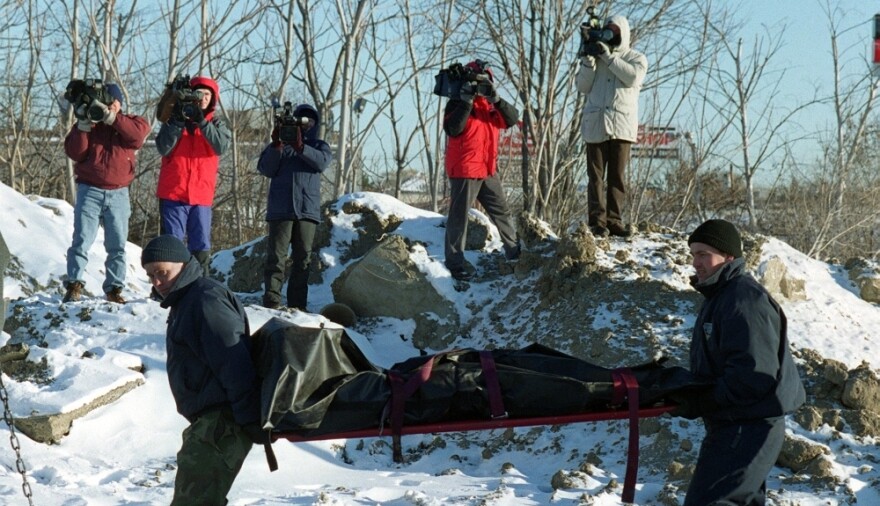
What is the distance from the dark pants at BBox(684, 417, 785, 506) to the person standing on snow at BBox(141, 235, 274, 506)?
1636mm

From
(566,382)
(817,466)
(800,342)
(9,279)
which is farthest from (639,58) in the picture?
(9,279)

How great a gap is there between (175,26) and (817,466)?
9306mm

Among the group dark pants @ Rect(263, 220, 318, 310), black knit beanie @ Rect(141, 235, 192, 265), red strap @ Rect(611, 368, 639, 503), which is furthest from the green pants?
dark pants @ Rect(263, 220, 318, 310)

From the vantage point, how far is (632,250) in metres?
8.68

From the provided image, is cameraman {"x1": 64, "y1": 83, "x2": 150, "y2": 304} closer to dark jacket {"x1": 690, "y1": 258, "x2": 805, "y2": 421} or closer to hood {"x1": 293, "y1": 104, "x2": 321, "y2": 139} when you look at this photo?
hood {"x1": 293, "y1": 104, "x2": 321, "y2": 139}

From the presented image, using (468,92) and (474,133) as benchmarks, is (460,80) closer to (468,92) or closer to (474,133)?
(468,92)

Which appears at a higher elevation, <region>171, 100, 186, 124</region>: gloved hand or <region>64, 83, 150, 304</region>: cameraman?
<region>171, 100, 186, 124</region>: gloved hand

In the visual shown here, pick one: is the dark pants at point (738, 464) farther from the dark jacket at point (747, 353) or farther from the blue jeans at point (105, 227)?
the blue jeans at point (105, 227)

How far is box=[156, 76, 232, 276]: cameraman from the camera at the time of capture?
780 cm

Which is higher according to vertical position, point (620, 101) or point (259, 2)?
point (259, 2)

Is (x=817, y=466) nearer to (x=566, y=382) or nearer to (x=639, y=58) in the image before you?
(x=566, y=382)

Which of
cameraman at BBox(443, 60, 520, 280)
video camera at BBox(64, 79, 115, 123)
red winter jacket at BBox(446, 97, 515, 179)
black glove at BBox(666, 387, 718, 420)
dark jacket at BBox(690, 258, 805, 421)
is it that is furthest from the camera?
red winter jacket at BBox(446, 97, 515, 179)

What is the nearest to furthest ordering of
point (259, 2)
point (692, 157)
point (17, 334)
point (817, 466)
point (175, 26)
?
point (817, 466) < point (17, 334) < point (175, 26) < point (259, 2) < point (692, 157)

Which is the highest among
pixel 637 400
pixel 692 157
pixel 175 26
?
pixel 175 26
